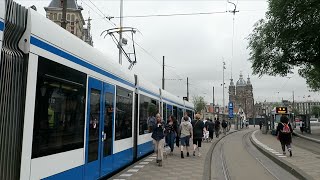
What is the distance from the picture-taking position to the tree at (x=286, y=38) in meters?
34.5

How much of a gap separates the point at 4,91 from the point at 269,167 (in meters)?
11.3

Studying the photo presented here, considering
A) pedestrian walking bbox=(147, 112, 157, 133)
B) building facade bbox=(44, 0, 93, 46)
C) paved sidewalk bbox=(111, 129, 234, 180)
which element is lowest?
paved sidewalk bbox=(111, 129, 234, 180)

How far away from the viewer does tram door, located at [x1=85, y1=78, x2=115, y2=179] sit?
8.25 metres

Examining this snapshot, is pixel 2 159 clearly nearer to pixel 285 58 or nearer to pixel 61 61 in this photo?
pixel 61 61

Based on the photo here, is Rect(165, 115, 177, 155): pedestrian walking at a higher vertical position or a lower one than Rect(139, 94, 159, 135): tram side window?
lower

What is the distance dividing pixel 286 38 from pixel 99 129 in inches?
1222

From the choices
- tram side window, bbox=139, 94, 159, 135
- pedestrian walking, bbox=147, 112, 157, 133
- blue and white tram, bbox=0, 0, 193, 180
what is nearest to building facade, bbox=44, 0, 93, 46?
tram side window, bbox=139, 94, 159, 135

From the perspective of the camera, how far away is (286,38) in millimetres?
36531

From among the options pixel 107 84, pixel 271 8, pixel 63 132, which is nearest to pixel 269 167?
pixel 107 84

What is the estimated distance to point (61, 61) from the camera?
6746mm

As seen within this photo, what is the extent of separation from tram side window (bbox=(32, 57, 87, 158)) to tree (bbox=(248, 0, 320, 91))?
30.5 m

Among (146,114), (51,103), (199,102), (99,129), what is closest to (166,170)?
(146,114)

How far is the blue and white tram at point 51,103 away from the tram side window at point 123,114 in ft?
0.87

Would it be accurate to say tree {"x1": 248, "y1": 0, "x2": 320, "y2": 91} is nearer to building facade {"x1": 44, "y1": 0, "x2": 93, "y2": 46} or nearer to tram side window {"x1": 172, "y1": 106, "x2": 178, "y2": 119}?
tram side window {"x1": 172, "y1": 106, "x2": 178, "y2": 119}
